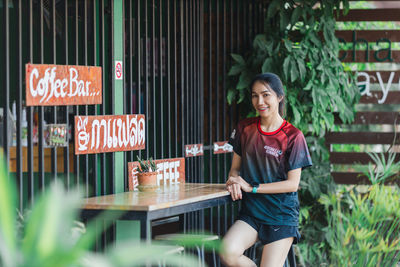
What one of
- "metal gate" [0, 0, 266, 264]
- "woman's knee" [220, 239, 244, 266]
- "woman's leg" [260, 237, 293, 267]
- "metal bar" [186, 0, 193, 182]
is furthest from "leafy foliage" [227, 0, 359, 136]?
"woman's knee" [220, 239, 244, 266]

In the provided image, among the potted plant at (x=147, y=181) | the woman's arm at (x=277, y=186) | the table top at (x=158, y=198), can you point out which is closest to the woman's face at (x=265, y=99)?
the woman's arm at (x=277, y=186)

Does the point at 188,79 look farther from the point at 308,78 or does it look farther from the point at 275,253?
the point at 275,253

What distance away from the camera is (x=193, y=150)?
16.9 ft

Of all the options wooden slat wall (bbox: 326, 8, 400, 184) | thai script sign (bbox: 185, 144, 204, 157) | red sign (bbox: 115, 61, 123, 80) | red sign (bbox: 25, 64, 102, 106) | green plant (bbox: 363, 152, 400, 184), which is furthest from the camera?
wooden slat wall (bbox: 326, 8, 400, 184)

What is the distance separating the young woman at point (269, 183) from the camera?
396cm

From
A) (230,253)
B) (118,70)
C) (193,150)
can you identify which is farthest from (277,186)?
(193,150)

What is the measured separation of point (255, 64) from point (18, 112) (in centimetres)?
290

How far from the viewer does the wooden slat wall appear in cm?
644

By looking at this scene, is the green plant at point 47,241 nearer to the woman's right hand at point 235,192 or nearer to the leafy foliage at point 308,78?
the woman's right hand at point 235,192

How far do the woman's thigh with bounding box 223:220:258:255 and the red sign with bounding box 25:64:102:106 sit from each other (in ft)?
3.63

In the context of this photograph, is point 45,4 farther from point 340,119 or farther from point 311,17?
point 340,119

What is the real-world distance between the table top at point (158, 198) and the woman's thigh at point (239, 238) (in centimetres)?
22

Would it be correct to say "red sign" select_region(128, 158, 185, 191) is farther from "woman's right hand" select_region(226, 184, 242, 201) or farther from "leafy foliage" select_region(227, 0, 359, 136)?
"leafy foliage" select_region(227, 0, 359, 136)

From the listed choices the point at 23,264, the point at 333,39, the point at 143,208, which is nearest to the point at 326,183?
the point at 333,39
